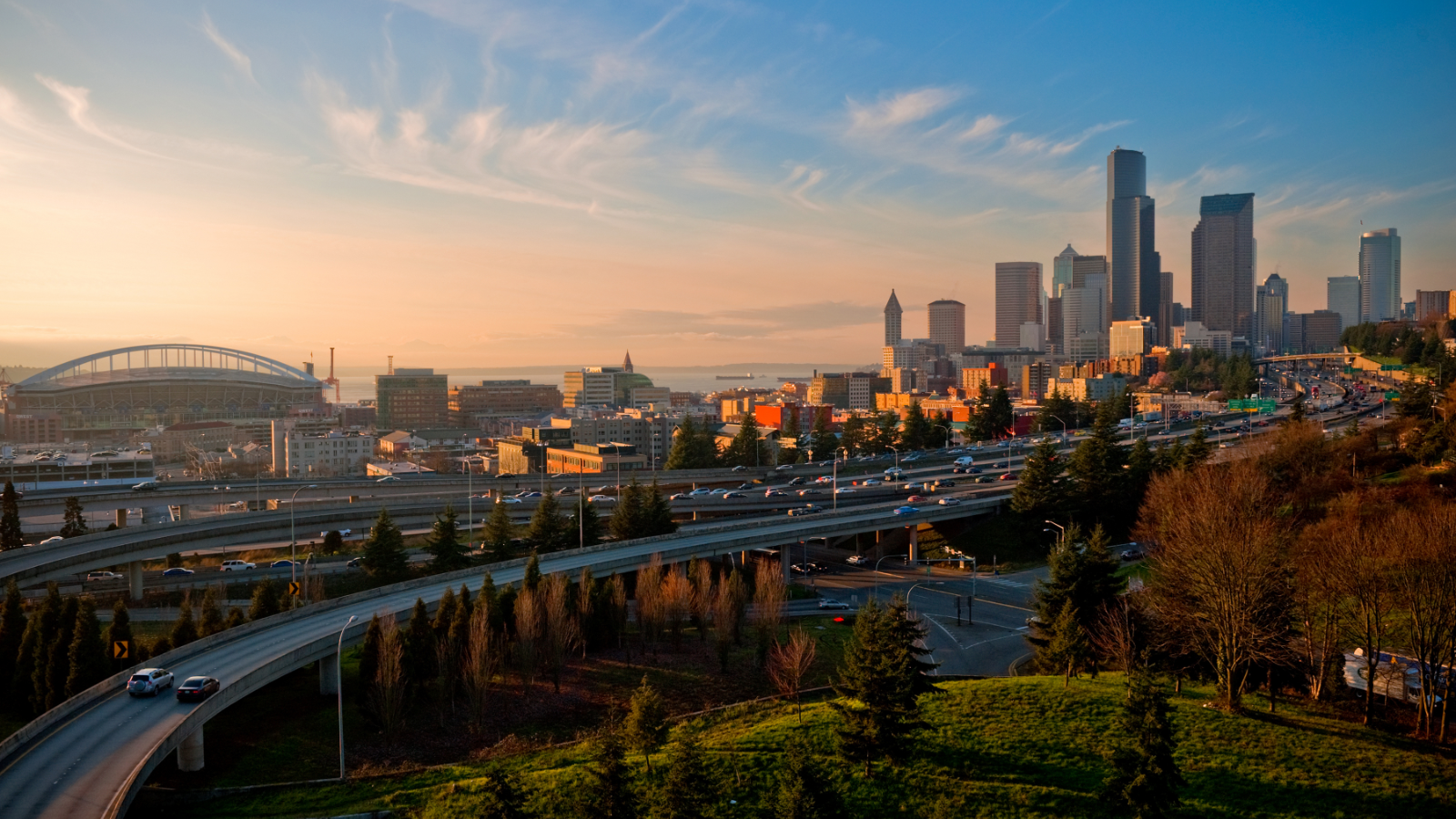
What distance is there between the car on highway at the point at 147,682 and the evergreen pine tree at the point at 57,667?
380cm

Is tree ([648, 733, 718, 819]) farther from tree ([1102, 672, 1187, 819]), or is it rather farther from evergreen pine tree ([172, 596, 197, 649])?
evergreen pine tree ([172, 596, 197, 649])

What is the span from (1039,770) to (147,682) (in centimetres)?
2129

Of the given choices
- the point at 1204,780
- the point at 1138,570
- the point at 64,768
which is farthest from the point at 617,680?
the point at 1138,570

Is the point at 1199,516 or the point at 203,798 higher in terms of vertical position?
the point at 1199,516

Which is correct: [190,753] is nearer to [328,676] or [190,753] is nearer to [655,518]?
[328,676]

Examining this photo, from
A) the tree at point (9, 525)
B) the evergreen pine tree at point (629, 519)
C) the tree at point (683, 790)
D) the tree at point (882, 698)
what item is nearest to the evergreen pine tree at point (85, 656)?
the tree at point (683, 790)

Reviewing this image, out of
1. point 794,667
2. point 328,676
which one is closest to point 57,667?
point 328,676

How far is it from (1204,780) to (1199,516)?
12.3 m

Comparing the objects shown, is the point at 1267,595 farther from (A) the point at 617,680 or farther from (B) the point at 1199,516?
(A) the point at 617,680

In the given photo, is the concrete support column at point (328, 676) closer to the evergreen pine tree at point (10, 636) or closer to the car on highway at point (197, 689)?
the car on highway at point (197, 689)

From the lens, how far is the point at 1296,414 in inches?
2165

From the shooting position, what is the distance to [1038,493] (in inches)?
1924

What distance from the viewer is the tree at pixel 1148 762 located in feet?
53.0

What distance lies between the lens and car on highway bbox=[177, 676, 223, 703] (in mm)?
22062
